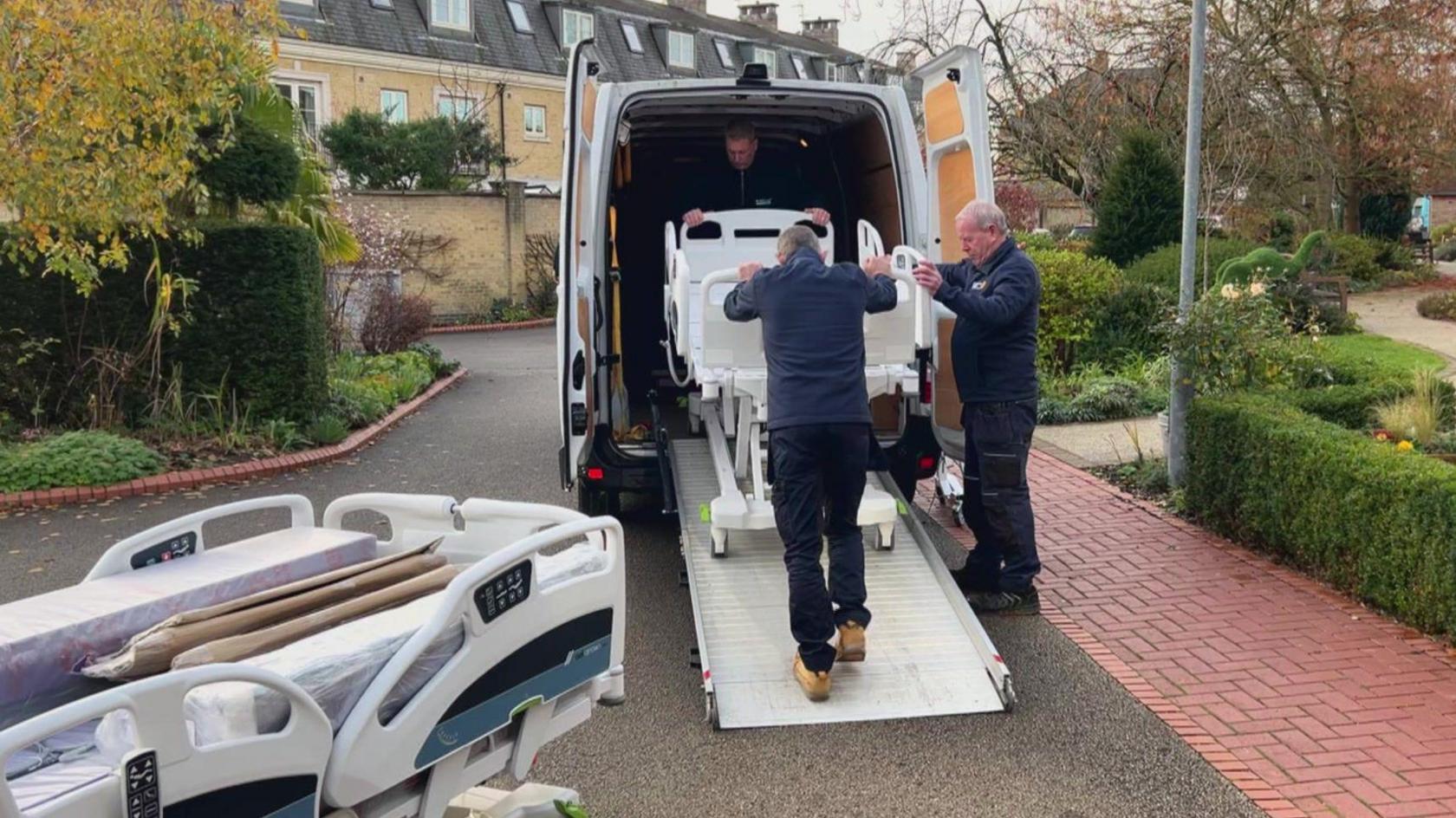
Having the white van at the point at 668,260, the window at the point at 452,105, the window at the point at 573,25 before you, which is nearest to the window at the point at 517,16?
the window at the point at 573,25

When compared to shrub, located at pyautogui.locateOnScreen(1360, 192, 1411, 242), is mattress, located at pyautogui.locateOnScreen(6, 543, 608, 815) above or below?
below

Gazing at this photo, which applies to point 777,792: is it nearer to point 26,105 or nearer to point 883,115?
point 883,115

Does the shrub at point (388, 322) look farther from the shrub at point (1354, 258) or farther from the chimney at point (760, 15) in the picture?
the chimney at point (760, 15)

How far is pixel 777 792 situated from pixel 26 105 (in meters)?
6.83

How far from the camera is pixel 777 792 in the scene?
407cm

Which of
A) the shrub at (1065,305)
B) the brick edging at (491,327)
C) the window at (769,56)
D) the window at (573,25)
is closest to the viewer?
the shrub at (1065,305)

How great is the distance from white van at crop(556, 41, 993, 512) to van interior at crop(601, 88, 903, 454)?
0.9 inches

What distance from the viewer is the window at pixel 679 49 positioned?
3941 centimetres

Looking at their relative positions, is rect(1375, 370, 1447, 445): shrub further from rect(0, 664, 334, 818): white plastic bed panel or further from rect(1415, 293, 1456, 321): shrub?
rect(1415, 293, 1456, 321): shrub

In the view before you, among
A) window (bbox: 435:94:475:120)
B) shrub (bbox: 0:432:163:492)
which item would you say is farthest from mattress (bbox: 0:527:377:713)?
window (bbox: 435:94:475:120)

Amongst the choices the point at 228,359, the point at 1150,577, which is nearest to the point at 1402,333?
the point at 1150,577

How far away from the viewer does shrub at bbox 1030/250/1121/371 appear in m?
12.4

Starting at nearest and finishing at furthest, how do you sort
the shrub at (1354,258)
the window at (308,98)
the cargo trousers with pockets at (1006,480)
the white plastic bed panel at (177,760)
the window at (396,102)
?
1. the white plastic bed panel at (177,760)
2. the cargo trousers with pockets at (1006,480)
3. the shrub at (1354,258)
4. the window at (308,98)
5. the window at (396,102)

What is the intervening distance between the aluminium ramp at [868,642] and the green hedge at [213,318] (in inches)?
223
